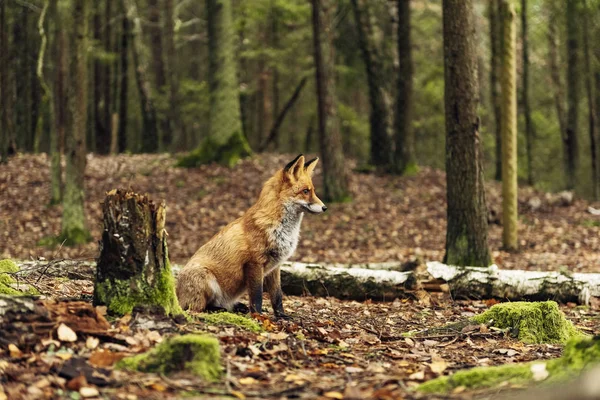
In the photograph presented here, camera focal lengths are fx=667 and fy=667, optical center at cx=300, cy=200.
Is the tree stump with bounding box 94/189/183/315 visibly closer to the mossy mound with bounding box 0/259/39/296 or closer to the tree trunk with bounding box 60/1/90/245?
the mossy mound with bounding box 0/259/39/296

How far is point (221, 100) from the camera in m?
21.6

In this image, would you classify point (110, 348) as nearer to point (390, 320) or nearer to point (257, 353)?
point (257, 353)

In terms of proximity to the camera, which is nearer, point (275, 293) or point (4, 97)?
point (275, 293)

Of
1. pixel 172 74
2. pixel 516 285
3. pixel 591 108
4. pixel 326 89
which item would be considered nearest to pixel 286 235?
pixel 516 285

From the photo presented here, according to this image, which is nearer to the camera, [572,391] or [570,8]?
[572,391]

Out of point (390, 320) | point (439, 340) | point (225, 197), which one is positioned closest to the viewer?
point (439, 340)

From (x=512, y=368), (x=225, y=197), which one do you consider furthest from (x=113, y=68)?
(x=512, y=368)

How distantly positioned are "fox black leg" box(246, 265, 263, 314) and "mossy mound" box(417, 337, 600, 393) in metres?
2.80

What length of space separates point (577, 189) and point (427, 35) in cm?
1128

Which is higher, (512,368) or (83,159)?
(83,159)

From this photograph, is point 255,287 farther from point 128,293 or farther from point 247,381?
point 247,381

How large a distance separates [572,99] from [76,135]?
20249 mm

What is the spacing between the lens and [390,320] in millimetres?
7918

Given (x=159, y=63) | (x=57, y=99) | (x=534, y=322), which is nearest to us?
(x=534, y=322)
